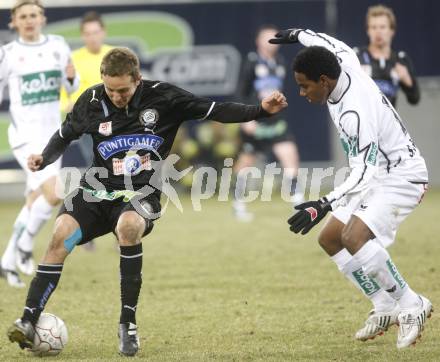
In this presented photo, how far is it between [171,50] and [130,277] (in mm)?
13728

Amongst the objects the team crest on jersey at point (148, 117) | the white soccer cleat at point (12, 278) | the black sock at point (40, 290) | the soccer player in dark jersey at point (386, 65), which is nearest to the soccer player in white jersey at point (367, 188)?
the team crest on jersey at point (148, 117)

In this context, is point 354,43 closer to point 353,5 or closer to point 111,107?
point 353,5

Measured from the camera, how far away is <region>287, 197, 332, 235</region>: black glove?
657 centimetres

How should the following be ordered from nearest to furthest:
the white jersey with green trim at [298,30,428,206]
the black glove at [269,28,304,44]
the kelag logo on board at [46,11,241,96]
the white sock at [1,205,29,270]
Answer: the white jersey with green trim at [298,30,428,206], the black glove at [269,28,304,44], the white sock at [1,205,29,270], the kelag logo on board at [46,11,241,96]

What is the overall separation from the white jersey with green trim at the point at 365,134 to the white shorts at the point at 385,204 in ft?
0.17

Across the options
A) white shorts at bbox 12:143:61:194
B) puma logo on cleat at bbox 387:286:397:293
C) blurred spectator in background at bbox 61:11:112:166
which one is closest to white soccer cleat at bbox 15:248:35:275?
white shorts at bbox 12:143:61:194

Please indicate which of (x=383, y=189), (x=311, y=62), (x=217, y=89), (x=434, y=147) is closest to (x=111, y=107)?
(x=311, y=62)

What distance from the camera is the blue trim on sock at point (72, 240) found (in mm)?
7074

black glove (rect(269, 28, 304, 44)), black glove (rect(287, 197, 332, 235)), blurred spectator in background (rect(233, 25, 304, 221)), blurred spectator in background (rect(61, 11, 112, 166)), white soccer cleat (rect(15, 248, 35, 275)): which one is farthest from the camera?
blurred spectator in background (rect(233, 25, 304, 221))

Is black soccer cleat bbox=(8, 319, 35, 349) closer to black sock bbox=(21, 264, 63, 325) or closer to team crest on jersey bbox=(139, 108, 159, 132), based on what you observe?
black sock bbox=(21, 264, 63, 325)

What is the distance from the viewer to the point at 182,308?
9.01m

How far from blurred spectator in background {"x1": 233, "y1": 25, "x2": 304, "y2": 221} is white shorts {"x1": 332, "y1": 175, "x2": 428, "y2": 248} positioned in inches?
345

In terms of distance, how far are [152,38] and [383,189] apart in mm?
13700

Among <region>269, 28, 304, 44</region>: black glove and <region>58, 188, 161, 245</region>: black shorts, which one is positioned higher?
<region>269, 28, 304, 44</region>: black glove
